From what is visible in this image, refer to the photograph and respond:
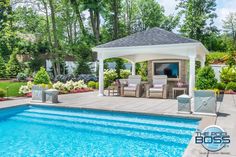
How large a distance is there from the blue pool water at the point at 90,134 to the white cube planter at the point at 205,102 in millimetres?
640

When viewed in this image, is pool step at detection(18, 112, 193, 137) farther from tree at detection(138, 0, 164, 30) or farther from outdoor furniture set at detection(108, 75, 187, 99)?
tree at detection(138, 0, 164, 30)

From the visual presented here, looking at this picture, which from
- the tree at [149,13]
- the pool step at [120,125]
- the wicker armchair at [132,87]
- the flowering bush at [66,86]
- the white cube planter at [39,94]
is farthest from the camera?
the tree at [149,13]

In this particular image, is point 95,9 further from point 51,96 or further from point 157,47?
point 51,96

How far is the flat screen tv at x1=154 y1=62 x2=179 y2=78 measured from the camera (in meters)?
17.8

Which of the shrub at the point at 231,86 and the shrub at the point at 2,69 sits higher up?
the shrub at the point at 2,69

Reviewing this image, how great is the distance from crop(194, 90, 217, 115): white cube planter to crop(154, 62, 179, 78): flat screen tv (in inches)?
325

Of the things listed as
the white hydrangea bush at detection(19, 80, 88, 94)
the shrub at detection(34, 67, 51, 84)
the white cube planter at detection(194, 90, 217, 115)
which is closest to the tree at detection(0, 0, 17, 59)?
the white hydrangea bush at detection(19, 80, 88, 94)

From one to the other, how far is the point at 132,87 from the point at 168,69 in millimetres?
3964

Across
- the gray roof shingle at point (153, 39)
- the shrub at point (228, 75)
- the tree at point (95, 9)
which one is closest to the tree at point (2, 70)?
the tree at point (95, 9)

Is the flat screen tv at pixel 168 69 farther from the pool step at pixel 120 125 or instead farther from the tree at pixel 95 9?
the tree at pixel 95 9

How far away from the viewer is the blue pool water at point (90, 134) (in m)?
6.87

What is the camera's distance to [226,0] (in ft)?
126

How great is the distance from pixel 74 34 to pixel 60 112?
40.0m

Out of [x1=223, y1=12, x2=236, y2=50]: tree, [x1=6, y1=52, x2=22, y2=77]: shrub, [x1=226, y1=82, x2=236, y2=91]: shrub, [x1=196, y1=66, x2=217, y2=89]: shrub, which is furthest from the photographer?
[x1=223, y1=12, x2=236, y2=50]: tree
